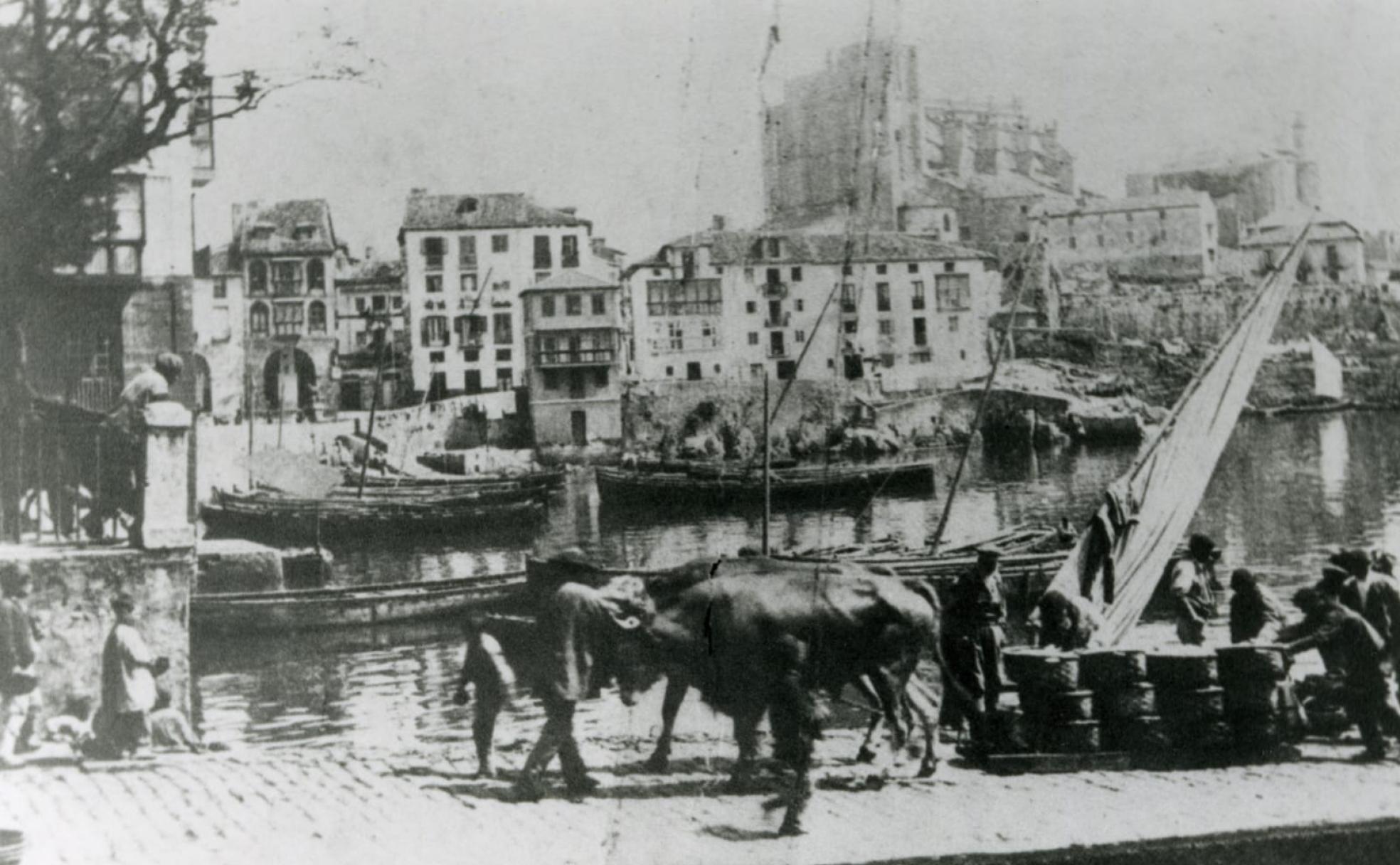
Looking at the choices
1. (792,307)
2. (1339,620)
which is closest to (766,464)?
(792,307)

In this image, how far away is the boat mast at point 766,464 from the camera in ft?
16.7

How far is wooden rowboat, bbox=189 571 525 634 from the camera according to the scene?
4.86 meters

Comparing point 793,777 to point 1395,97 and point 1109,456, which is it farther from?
point 1395,97

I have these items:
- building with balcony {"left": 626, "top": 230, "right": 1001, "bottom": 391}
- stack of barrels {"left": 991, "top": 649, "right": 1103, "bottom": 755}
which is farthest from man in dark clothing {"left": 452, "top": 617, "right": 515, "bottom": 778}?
A: stack of barrels {"left": 991, "top": 649, "right": 1103, "bottom": 755}

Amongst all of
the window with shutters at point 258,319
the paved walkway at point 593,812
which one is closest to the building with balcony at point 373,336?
the window with shutters at point 258,319

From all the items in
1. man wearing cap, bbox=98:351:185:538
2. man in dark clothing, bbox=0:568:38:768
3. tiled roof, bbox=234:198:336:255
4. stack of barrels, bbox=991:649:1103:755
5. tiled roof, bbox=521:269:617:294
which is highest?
tiled roof, bbox=234:198:336:255

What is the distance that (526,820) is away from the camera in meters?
4.60

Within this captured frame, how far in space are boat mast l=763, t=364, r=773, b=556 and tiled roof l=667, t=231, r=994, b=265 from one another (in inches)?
17.9

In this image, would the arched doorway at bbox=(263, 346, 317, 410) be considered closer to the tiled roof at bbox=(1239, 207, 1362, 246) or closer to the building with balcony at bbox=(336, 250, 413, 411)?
the building with balcony at bbox=(336, 250, 413, 411)

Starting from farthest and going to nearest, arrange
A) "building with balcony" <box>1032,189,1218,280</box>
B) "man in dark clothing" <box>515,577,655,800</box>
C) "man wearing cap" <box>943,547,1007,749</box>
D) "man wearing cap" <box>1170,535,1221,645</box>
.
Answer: "building with balcony" <box>1032,189,1218,280</box>
"man wearing cap" <box>1170,535,1221,645</box>
"man wearing cap" <box>943,547,1007,749</box>
"man in dark clothing" <box>515,577,655,800</box>

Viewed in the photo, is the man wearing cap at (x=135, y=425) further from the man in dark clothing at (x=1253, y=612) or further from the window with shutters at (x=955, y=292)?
the man in dark clothing at (x=1253, y=612)

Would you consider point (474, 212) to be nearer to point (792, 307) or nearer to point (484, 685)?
point (792, 307)

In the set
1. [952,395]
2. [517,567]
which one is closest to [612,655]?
[517,567]

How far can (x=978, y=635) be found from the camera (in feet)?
16.3
